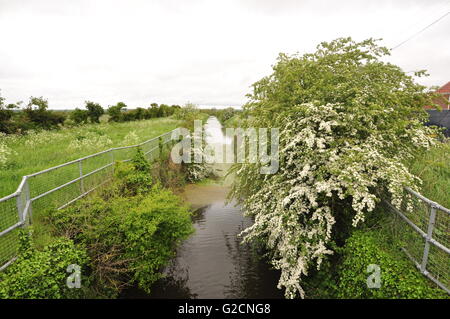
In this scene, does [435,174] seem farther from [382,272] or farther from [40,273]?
[40,273]

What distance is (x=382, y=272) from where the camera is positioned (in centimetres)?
421

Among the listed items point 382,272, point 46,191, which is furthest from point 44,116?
point 382,272

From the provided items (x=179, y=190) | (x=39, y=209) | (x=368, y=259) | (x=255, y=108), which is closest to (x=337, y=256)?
(x=368, y=259)

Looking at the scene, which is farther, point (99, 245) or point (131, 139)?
point (131, 139)

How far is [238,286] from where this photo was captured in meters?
6.76

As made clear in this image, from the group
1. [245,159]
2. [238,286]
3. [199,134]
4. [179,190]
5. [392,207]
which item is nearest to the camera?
[392,207]

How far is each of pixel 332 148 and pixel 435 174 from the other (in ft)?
11.5

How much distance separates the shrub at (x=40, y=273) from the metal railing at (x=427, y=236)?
18.6 feet

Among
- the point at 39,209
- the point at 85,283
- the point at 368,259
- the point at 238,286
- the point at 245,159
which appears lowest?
the point at 238,286

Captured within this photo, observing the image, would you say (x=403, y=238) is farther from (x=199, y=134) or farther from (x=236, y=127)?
(x=199, y=134)

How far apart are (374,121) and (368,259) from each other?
313 centimetres

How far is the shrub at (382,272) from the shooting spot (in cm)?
390

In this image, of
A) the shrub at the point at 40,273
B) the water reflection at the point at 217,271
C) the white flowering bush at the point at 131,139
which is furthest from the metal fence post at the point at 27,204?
the white flowering bush at the point at 131,139

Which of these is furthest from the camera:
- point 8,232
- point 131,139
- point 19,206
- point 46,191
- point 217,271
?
point 131,139
